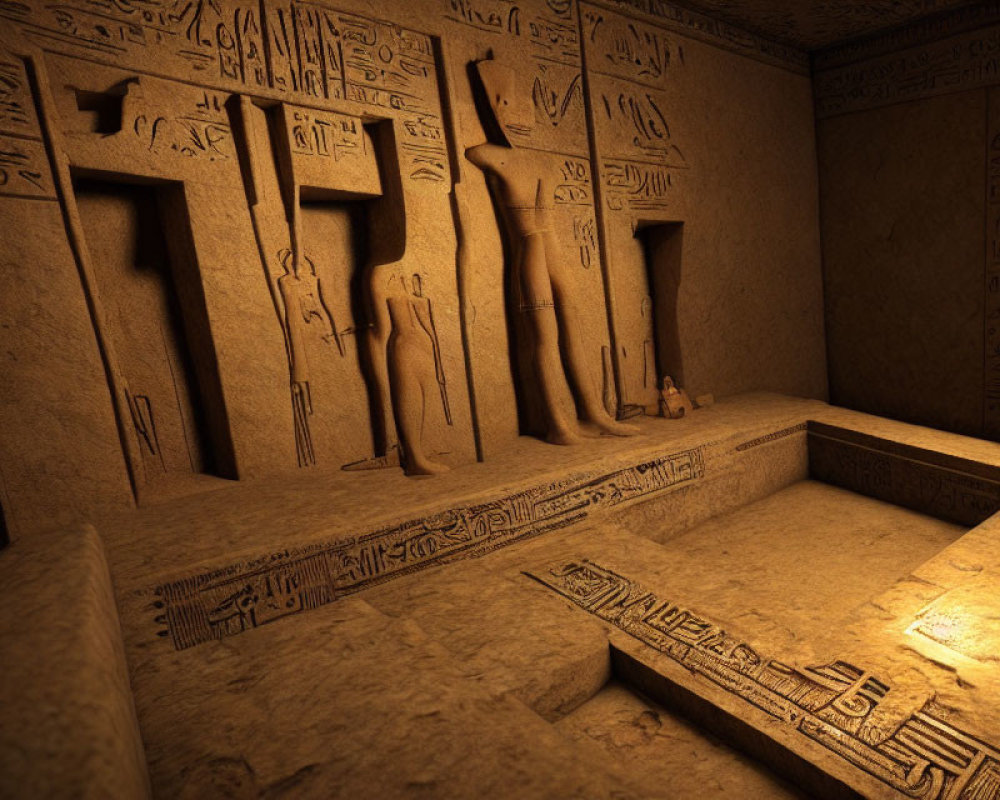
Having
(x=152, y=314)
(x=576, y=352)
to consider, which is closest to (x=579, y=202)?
(x=576, y=352)

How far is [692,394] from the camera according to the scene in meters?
5.45

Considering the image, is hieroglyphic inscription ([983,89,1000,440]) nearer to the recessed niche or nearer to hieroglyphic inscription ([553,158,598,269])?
hieroglyphic inscription ([553,158,598,269])

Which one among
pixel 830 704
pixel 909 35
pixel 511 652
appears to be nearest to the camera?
pixel 830 704

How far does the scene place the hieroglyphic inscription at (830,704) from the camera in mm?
1765

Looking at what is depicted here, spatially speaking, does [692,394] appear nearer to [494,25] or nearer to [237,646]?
[494,25]

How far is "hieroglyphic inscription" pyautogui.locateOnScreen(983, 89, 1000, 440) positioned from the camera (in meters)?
5.28

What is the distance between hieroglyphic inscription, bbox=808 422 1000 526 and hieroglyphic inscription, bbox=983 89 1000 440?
209cm

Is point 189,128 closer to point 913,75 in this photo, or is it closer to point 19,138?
point 19,138

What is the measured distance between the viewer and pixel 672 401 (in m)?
5.00

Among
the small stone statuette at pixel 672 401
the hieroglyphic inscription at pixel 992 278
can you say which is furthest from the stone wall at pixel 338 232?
the hieroglyphic inscription at pixel 992 278

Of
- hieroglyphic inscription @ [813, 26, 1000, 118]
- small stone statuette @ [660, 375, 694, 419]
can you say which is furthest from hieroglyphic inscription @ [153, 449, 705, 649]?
hieroglyphic inscription @ [813, 26, 1000, 118]

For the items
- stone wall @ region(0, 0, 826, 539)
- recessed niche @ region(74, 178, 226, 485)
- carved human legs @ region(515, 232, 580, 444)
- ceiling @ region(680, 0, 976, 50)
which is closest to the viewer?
stone wall @ region(0, 0, 826, 539)

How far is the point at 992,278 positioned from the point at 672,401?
3178 millimetres

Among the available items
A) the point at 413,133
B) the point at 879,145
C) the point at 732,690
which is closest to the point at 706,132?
the point at 879,145
